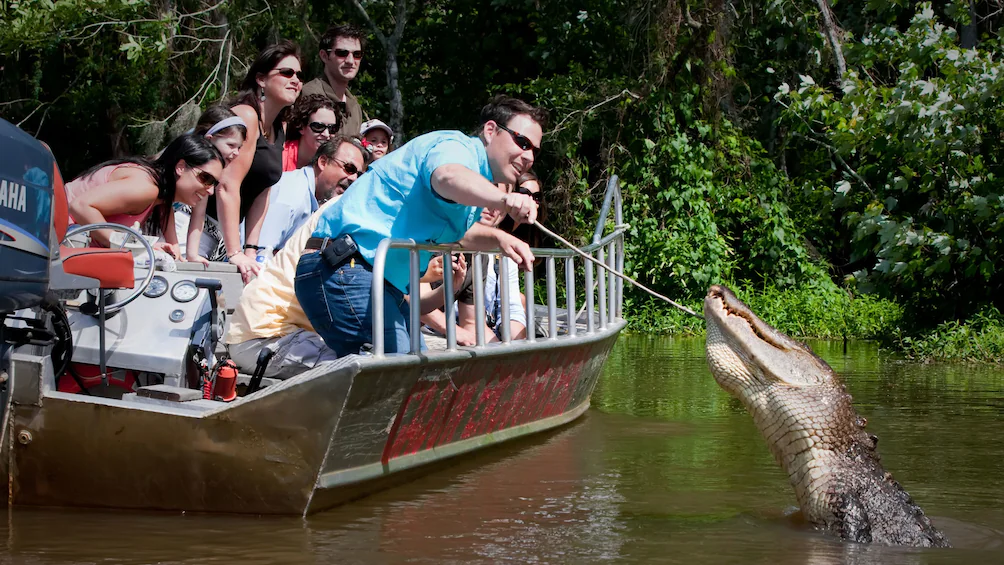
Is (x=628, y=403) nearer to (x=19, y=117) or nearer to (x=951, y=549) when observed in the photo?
(x=951, y=549)

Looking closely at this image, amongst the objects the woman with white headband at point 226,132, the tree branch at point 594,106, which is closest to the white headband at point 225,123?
the woman with white headband at point 226,132

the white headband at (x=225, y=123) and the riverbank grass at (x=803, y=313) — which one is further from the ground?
the white headband at (x=225, y=123)

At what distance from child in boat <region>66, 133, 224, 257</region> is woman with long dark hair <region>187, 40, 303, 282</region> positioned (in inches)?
23.3

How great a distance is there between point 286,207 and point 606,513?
348 centimetres

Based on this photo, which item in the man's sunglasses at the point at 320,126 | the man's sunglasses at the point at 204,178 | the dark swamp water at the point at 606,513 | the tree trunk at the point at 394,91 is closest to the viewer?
the dark swamp water at the point at 606,513

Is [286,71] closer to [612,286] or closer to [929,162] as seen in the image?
[612,286]

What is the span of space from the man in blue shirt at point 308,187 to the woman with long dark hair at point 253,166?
8cm

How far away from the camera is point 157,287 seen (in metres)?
5.87

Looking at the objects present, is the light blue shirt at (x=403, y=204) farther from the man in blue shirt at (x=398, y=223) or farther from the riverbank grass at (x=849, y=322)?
the riverbank grass at (x=849, y=322)

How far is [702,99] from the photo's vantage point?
17.5 m

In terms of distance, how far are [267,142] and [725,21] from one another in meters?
10.6

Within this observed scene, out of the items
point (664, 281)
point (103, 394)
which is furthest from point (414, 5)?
point (103, 394)

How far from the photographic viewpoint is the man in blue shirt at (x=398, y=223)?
4938 millimetres

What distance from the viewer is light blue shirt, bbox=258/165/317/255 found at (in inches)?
305
